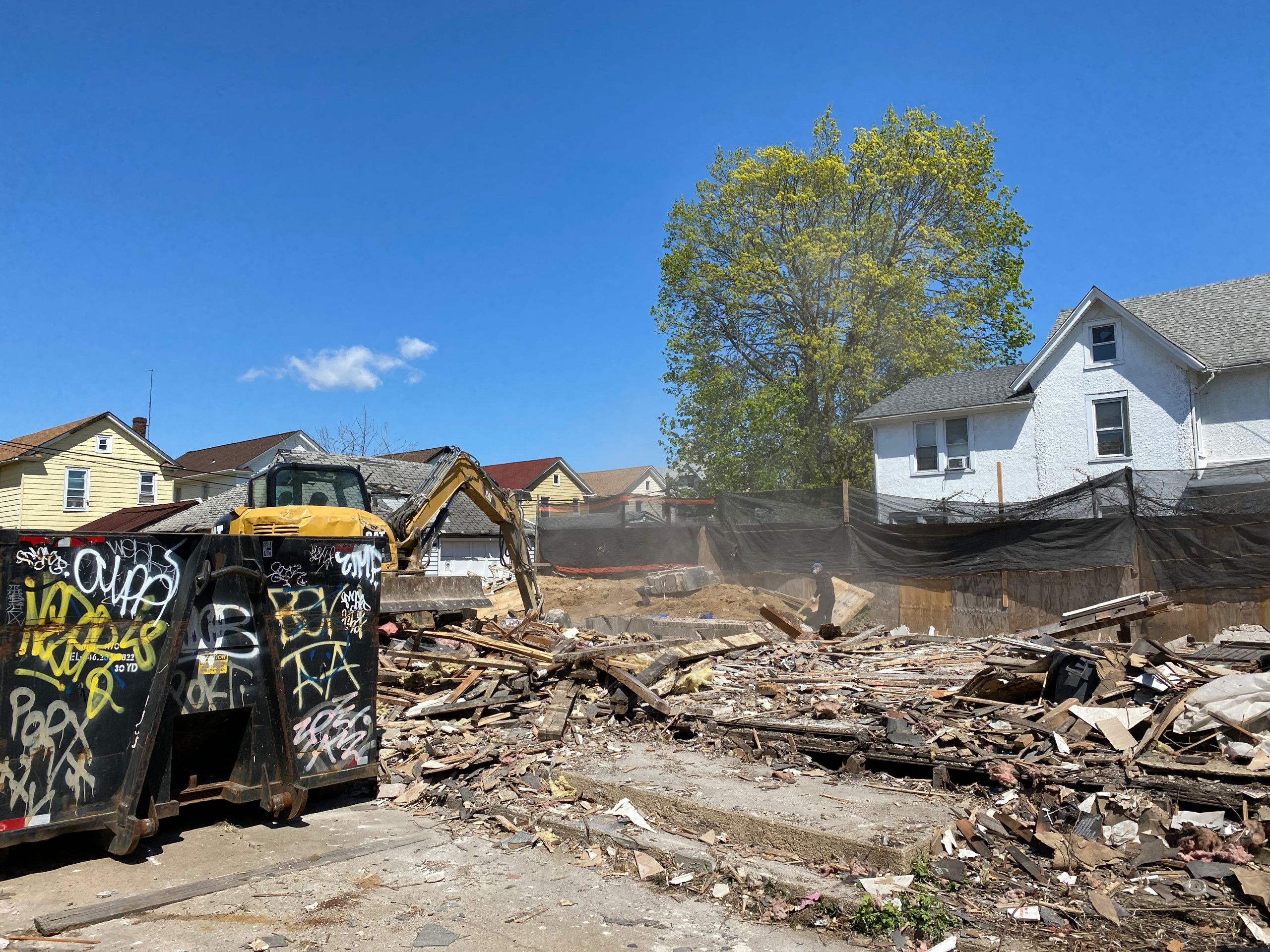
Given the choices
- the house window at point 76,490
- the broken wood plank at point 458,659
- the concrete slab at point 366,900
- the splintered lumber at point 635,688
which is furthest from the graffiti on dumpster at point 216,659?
the house window at point 76,490

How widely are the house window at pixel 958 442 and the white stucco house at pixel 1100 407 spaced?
0.04m

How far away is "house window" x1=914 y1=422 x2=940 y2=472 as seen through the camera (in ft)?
93.4

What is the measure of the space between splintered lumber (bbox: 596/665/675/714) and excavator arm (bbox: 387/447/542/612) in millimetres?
5971

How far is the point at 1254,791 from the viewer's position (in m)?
5.84

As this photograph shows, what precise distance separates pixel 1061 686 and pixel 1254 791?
2371 millimetres

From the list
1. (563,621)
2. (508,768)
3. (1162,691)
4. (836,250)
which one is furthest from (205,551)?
(836,250)

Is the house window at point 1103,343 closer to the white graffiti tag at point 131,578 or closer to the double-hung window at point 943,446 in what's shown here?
the double-hung window at point 943,446

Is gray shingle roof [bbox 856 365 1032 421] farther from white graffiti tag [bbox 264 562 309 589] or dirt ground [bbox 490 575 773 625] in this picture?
white graffiti tag [bbox 264 562 309 589]

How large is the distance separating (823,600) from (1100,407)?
12361 mm

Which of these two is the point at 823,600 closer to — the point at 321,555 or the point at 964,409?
the point at 964,409

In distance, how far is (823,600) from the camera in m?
19.0

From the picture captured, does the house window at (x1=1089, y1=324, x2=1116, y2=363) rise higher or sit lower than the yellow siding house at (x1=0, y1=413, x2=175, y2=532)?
higher

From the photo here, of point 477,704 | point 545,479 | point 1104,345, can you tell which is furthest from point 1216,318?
point 545,479

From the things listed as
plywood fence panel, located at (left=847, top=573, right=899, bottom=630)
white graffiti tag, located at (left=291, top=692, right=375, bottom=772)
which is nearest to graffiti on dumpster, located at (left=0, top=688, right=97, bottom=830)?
white graffiti tag, located at (left=291, top=692, right=375, bottom=772)
